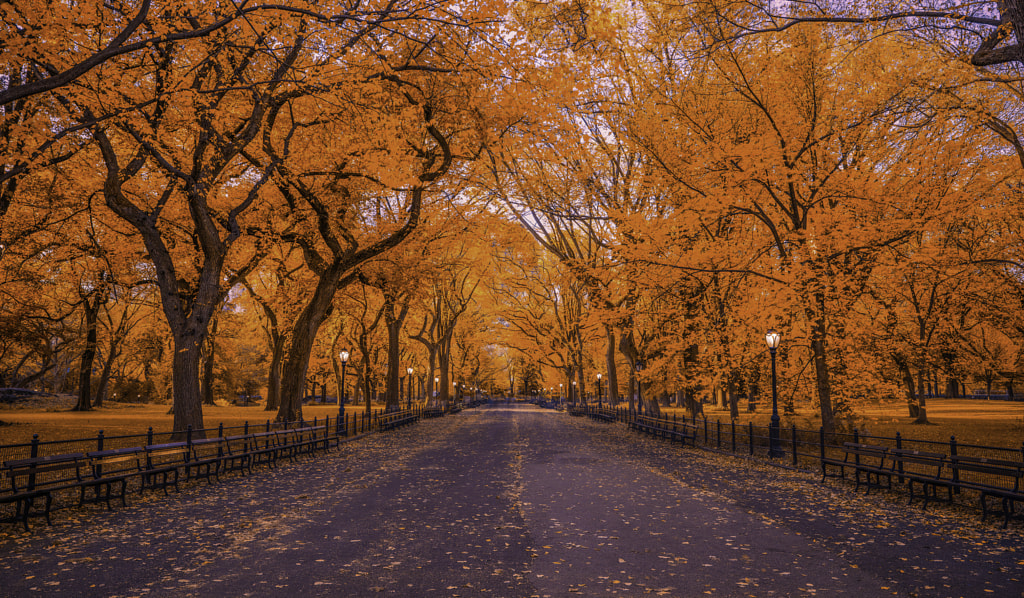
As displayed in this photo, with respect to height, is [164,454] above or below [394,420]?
above

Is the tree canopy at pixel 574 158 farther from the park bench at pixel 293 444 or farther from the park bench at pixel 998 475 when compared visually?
the park bench at pixel 998 475

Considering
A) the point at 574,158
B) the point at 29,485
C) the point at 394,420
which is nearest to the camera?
the point at 29,485

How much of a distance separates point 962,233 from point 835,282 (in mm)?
15682

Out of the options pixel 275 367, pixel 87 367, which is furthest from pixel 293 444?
pixel 87 367

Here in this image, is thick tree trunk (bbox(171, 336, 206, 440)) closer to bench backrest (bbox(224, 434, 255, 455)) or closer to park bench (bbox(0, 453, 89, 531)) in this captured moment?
bench backrest (bbox(224, 434, 255, 455))

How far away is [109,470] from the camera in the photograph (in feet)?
41.1

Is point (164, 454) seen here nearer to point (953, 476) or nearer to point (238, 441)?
point (238, 441)

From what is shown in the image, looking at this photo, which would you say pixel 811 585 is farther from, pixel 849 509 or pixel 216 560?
pixel 216 560

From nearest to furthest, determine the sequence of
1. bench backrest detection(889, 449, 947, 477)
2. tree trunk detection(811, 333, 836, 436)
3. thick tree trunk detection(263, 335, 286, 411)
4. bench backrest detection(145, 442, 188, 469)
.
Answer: bench backrest detection(889, 449, 947, 477), bench backrest detection(145, 442, 188, 469), tree trunk detection(811, 333, 836, 436), thick tree trunk detection(263, 335, 286, 411)

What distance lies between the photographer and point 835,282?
16.6 metres

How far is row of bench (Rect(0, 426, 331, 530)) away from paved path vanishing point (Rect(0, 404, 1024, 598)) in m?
0.51

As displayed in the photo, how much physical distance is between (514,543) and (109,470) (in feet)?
32.9

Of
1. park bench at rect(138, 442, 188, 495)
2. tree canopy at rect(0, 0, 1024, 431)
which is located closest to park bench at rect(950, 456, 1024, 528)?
tree canopy at rect(0, 0, 1024, 431)

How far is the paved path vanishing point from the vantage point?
5824mm
